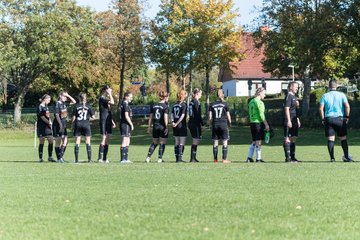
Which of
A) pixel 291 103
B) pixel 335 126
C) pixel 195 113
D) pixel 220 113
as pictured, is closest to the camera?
pixel 335 126

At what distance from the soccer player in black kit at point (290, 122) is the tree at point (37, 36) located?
40199 millimetres

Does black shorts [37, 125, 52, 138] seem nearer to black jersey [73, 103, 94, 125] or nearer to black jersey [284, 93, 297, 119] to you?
black jersey [73, 103, 94, 125]

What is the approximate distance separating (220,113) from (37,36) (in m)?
40.9

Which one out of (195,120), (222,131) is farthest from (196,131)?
(222,131)

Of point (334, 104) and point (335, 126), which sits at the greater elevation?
point (334, 104)

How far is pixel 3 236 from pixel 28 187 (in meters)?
4.45

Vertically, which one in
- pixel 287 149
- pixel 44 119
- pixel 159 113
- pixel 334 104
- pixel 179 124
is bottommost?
pixel 287 149

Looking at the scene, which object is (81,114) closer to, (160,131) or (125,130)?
(125,130)

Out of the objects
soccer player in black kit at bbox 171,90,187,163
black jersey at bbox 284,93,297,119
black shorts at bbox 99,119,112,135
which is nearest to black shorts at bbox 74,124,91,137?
black shorts at bbox 99,119,112,135

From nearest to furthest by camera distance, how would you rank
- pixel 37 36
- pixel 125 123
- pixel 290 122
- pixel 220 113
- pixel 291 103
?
pixel 290 122
pixel 291 103
pixel 220 113
pixel 125 123
pixel 37 36

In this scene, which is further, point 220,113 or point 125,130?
point 125,130

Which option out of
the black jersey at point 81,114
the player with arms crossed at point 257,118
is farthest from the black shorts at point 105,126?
the player with arms crossed at point 257,118

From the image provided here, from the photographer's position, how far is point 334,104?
52.6ft

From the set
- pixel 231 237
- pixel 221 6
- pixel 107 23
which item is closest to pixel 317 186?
pixel 231 237
